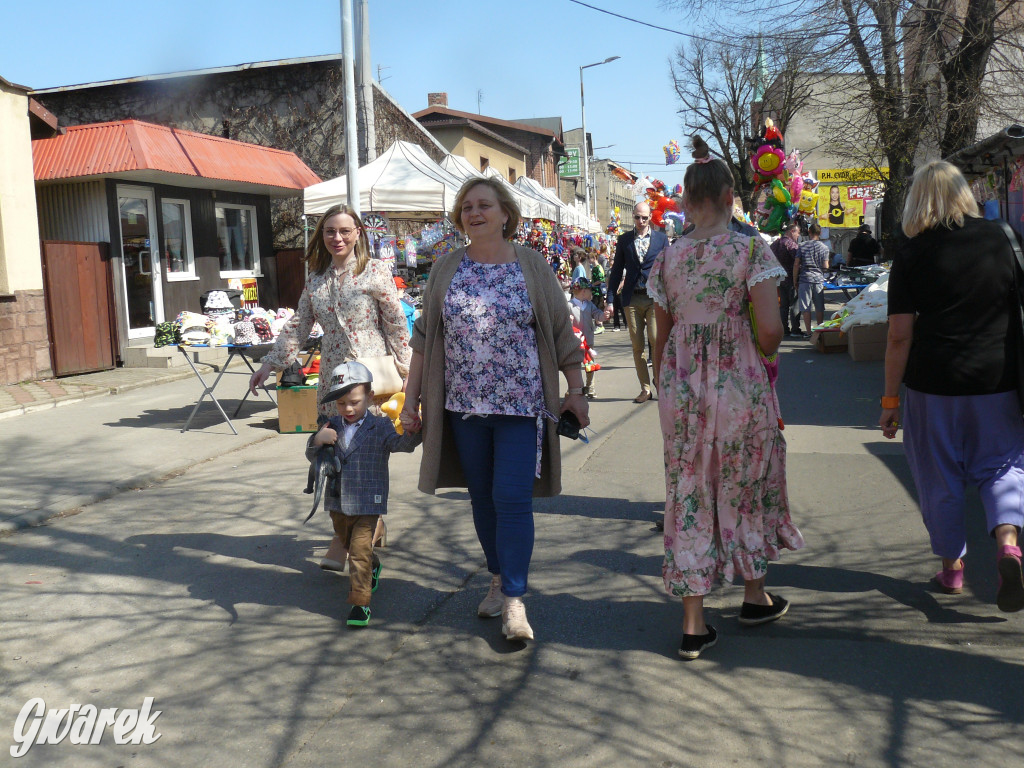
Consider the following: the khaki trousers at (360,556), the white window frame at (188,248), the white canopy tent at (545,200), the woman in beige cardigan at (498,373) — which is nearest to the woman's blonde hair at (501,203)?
the woman in beige cardigan at (498,373)

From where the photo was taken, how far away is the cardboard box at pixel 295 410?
8.45 m

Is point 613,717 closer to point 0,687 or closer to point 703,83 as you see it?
point 0,687

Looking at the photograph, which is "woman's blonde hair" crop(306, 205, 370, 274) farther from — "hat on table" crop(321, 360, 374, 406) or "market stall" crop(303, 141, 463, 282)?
"market stall" crop(303, 141, 463, 282)

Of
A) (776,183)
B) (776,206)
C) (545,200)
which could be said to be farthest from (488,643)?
(545,200)

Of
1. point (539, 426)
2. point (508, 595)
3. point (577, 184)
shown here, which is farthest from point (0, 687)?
point (577, 184)

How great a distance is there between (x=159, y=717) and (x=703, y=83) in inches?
1773

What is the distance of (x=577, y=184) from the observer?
6106cm

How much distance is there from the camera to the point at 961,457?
156 inches

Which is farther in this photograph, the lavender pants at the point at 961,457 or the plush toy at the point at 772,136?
the plush toy at the point at 772,136

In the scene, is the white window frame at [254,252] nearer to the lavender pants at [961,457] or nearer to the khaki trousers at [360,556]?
the khaki trousers at [360,556]

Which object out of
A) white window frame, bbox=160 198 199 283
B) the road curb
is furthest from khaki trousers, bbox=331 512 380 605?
white window frame, bbox=160 198 199 283

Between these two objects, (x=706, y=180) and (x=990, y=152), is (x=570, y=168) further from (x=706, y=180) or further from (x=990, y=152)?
(x=706, y=180)

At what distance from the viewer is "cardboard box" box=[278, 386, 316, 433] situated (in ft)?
27.7

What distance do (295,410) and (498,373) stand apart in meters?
5.14
